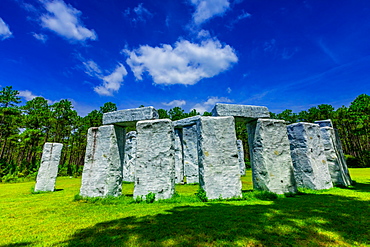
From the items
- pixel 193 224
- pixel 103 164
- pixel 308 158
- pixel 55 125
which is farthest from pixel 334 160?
pixel 55 125

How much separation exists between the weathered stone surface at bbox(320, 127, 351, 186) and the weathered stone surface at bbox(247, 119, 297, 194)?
308 cm

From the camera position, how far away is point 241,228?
3.26m

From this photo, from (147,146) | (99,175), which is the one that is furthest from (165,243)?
(99,175)

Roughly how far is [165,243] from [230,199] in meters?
3.31

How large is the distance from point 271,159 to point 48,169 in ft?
34.1

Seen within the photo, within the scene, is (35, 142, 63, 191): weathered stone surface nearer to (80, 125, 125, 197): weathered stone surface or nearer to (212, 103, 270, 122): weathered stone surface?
(80, 125, 125, 197): weathered stone surface

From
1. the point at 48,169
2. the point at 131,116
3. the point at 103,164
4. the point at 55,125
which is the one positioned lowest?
the point at 48,169

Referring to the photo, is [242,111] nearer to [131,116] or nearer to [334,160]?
[131,116]

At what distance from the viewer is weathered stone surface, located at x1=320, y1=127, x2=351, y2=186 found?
7.73 meters

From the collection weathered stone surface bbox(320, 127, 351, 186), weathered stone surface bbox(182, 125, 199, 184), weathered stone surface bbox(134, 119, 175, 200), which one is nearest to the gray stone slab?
weathered stone surface bbox(182, 125, 199, 184)

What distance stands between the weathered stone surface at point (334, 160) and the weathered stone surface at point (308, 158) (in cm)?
99

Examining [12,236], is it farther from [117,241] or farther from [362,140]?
[362,140]

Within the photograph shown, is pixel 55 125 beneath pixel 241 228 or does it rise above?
above

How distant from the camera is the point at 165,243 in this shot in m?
2.77
